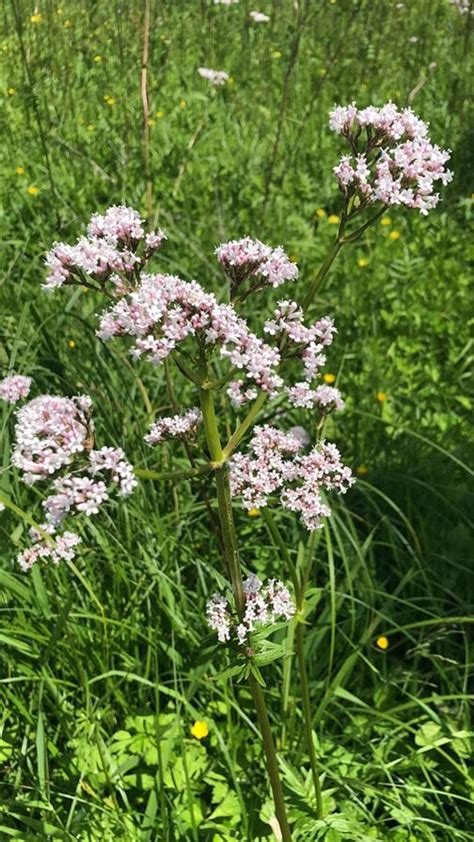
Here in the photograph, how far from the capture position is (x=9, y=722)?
199 centimetres

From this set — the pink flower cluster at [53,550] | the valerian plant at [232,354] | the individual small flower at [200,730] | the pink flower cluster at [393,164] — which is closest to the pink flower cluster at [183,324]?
the valerian plant at [232,354]

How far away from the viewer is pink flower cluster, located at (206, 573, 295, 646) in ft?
4.27

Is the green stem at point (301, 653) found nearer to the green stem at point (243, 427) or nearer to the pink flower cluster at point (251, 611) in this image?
the pink flower cluster at point (251, 611)

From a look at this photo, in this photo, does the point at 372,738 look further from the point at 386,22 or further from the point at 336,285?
the point at 386,22

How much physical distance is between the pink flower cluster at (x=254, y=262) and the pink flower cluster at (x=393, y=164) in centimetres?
17

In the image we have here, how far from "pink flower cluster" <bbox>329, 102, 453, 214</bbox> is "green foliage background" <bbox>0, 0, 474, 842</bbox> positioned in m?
0.95

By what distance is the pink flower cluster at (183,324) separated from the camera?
1.11 metres

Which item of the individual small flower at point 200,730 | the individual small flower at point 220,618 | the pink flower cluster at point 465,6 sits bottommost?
the individual small flower at point 200,730

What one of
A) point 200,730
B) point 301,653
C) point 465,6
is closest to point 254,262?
point 301,653

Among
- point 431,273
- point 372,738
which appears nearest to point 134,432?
point 372,738

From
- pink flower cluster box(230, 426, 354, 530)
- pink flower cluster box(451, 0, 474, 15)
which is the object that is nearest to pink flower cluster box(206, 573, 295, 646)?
pink flower cluster box(230, 426, 354, 530)

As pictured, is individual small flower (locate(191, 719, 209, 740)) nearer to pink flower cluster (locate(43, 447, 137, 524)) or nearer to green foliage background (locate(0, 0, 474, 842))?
green foliage background (locate(0, 0, 474, 842))

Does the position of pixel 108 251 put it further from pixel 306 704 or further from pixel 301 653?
pixel 306 704

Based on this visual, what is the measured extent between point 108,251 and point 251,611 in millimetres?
686
